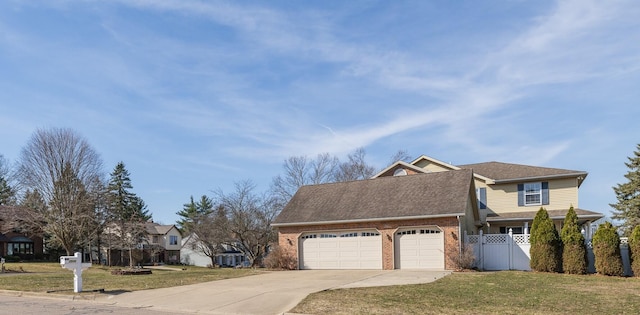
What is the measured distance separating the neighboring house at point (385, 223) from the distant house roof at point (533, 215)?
6.41 feet

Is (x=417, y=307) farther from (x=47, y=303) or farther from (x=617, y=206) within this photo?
(x=617, y=206)

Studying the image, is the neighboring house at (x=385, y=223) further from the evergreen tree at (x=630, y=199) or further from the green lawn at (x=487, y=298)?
the evergreen tree at (x=630, y=199)

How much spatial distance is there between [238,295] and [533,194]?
23.1 meters

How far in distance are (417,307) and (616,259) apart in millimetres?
13172

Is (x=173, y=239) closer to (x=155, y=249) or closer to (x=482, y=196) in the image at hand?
(x=155, y=249)

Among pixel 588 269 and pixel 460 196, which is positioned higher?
pixel 460 196

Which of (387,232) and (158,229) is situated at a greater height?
(387,232)

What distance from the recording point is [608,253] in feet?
66.2

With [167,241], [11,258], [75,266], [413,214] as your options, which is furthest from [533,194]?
[167,241]

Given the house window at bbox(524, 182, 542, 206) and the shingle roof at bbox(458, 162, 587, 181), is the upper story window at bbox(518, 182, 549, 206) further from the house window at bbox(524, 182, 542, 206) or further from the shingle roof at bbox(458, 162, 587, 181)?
the shingle roof at bbox(458, 162, 587, 181)

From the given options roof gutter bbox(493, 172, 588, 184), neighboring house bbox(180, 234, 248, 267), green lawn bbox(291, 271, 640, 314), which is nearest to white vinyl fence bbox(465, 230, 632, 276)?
green lawn bbox(291, 271, 640, 314)

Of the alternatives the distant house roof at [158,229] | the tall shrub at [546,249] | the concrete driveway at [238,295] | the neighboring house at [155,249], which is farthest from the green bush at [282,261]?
the distant house roof at [158,229]

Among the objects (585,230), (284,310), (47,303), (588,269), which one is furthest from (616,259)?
(47,303)

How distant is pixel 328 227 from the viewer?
26.1m
